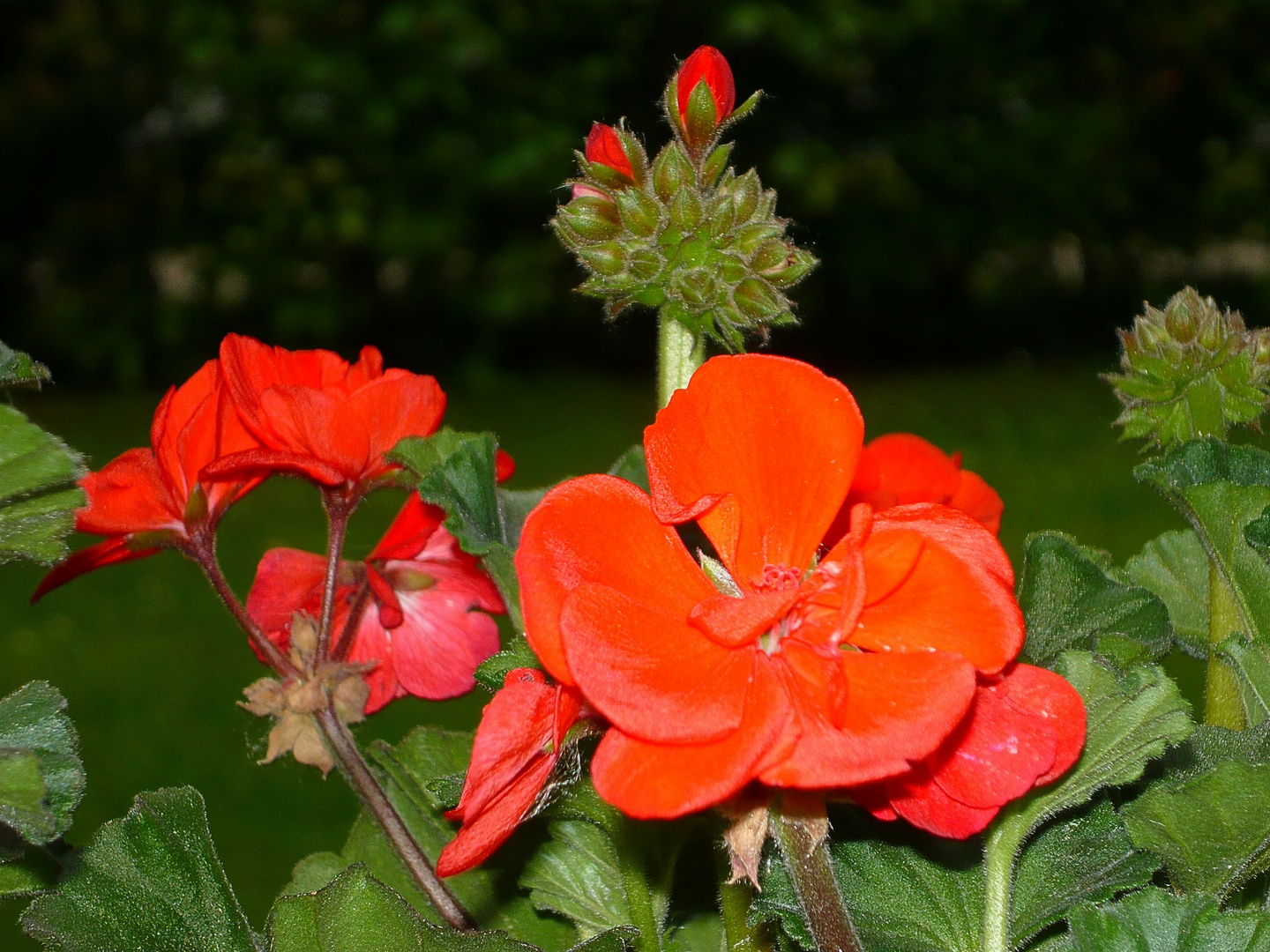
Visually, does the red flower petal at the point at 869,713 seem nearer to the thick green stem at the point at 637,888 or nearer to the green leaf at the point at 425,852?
the thick green stem at the point at 637,888

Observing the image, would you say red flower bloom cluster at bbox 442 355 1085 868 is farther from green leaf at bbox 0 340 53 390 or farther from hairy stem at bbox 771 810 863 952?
green leaf at bbox 0 340 53 390

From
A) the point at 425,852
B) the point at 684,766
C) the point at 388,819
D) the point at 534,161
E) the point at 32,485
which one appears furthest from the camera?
the point at 534,161

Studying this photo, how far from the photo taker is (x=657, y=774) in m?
0.40

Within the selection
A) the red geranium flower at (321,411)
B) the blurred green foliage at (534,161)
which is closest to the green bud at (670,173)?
the red geranium flower at (321,411)

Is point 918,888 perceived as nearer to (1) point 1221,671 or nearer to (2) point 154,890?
(1) point 1221,671

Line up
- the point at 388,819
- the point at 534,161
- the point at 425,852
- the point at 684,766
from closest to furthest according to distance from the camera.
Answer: the point at 684,766, the point at 388,819, the point at 425,852, the point at 534,161

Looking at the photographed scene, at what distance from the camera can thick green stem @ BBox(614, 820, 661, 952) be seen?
0.60m

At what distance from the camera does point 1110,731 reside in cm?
49

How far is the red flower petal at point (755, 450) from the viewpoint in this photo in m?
0.44

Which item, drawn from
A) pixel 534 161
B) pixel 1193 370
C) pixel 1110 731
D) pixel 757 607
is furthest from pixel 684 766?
pixel 534 161

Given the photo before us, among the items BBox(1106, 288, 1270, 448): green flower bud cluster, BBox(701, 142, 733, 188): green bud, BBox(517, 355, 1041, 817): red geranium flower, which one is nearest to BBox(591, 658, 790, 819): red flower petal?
BBox(517, 355, 1041, 817): red geranium flower

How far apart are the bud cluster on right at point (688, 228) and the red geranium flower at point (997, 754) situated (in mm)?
169

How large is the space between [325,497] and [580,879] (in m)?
0.21

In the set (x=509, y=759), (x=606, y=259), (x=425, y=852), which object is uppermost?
→ (x=606, y=259)
